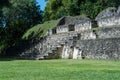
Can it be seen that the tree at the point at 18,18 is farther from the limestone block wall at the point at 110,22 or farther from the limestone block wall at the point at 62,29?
the limestone block wall at the point at 110,22

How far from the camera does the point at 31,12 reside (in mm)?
67438

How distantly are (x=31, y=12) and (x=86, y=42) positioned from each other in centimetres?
3809

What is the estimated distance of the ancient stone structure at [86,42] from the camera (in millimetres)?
27422

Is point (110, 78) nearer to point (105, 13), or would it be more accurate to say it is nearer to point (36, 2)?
point (105, 13)

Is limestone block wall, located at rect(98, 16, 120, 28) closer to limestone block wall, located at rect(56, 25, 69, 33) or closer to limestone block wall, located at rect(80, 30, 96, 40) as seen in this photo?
limestone block wall, located at rect(80, 30, 96, 40)

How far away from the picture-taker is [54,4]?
241 ft

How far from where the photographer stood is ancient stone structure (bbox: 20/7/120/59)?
27422 mm

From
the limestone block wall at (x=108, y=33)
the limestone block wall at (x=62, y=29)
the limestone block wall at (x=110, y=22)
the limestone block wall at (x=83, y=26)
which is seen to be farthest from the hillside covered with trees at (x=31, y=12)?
the limestone block wall at (x=108, y=33)

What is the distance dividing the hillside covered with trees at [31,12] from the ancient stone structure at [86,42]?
57.1ft

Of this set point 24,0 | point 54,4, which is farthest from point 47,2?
point 24,0

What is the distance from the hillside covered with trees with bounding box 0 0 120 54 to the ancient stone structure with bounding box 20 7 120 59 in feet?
57.1

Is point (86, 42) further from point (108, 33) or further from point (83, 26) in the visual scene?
point (83, 26)

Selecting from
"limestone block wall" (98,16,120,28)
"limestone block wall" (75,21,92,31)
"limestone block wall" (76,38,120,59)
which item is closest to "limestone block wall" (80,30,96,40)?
"limestone block wall" (76,38,120,59)

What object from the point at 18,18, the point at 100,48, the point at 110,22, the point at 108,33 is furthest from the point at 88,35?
the point at 18,18
